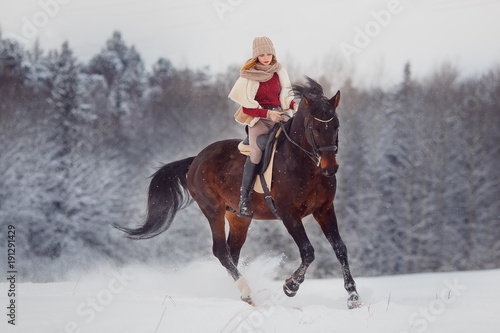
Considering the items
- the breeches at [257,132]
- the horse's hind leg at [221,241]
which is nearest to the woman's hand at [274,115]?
the breeches at [257,132]

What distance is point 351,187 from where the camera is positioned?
30750mm

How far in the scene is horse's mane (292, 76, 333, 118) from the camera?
546 cm

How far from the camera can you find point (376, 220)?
29578mm

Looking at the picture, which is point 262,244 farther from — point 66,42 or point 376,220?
point 66,42

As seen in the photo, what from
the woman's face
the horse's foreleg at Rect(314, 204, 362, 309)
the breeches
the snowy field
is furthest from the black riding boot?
the snowy field

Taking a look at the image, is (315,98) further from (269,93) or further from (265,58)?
(265,58)

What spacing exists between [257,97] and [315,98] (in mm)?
1105

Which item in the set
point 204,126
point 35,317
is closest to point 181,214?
point 204,126

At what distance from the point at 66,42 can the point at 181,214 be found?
18771mm

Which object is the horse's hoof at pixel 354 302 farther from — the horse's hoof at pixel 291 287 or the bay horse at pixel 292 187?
the horse's hoof at pixel 291 287

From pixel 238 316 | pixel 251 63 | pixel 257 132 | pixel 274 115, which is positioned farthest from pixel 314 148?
pixel 238 316

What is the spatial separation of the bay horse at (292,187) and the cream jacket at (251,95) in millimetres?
445

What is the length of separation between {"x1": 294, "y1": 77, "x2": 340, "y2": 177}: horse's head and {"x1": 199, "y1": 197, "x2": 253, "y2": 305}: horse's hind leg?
2047mm

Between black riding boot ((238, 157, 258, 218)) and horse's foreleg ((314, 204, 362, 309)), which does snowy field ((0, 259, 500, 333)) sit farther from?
black riding boot ((238, 157, 258, 218))
